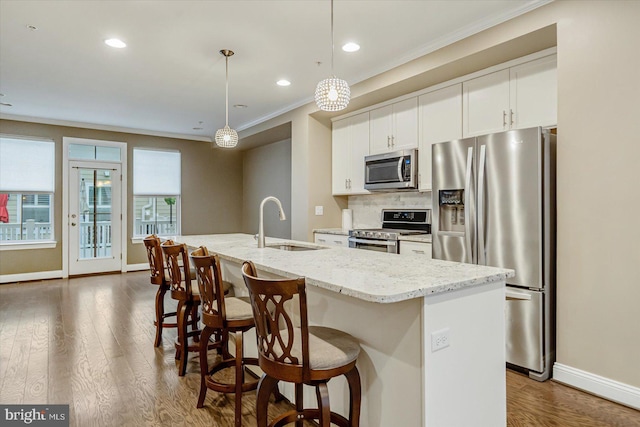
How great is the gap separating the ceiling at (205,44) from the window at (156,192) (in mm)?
1995

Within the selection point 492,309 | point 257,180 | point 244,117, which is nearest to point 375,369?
point 492,309

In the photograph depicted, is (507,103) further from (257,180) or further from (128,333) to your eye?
Answer: (257,180)

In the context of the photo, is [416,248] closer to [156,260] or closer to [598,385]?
[598,385]

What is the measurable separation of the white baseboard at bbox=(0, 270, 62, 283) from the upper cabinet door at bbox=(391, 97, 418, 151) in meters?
6.10

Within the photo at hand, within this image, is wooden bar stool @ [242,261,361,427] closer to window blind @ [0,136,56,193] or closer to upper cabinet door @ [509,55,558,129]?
upper cabinet door @ [509,55,558,129]

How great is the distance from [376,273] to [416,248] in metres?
2.06

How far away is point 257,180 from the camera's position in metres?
7.87

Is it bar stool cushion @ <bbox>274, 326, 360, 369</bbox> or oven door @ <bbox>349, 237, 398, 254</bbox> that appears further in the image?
oven door @ <bbox>349, 237, 398, 254</bbox>

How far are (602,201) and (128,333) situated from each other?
408 centimetres

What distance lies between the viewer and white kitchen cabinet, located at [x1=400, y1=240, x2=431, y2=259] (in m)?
3.61

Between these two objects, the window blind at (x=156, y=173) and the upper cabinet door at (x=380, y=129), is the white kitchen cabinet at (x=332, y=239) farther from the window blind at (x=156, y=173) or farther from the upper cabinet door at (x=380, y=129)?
Result: the window blind at (x=156, y=173)

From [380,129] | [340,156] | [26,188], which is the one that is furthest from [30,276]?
[380,129]

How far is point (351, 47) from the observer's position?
3.50 m

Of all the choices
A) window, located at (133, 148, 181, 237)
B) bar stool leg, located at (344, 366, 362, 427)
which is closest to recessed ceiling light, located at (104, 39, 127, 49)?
bar stool leg, located at (344, 366, 362, 427)
